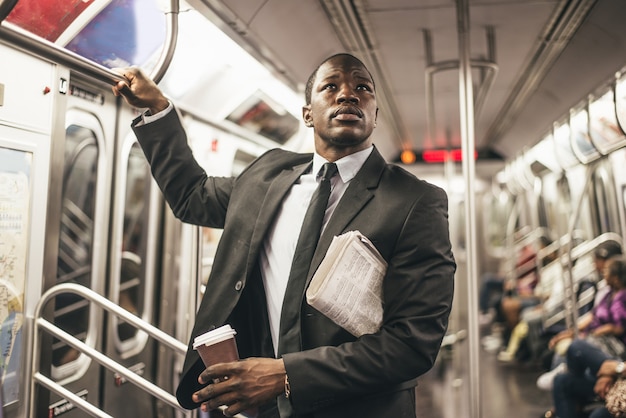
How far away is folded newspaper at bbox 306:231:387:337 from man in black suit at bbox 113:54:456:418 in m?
0.03

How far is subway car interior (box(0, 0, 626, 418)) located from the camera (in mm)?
2635

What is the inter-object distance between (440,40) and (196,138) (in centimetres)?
238

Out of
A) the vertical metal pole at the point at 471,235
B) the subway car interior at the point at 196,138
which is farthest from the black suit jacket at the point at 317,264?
the vertical metal pole at the point at 471,235

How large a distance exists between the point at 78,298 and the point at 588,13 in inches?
184

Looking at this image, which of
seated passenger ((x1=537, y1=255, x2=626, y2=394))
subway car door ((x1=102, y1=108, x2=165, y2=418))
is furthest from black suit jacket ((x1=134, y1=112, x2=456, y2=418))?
seated passenger ((x1=537, y1=255, x2=626, y2=394))

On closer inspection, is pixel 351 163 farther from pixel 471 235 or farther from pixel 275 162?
pixel 471 235

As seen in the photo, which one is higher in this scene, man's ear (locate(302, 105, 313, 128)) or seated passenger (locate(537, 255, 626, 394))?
man's ear (locate(302, 105, 313, 128))

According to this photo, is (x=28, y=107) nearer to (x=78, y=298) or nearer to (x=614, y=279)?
(x=78, y=298)

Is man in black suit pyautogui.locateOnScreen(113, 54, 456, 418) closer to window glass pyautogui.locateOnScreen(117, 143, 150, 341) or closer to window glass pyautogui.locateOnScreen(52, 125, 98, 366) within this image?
window glass pyautogui.locateOnScreen(52, 125, 98, 366)

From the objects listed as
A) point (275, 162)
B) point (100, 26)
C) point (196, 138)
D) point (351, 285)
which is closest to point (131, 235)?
point (196, 138)

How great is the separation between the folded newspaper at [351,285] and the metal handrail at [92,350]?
1194 millimetres

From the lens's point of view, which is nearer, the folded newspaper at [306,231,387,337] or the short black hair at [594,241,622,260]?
the folded newspaper at [306,231,387,337]

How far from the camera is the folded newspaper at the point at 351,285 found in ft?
4.64

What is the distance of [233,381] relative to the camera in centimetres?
140
